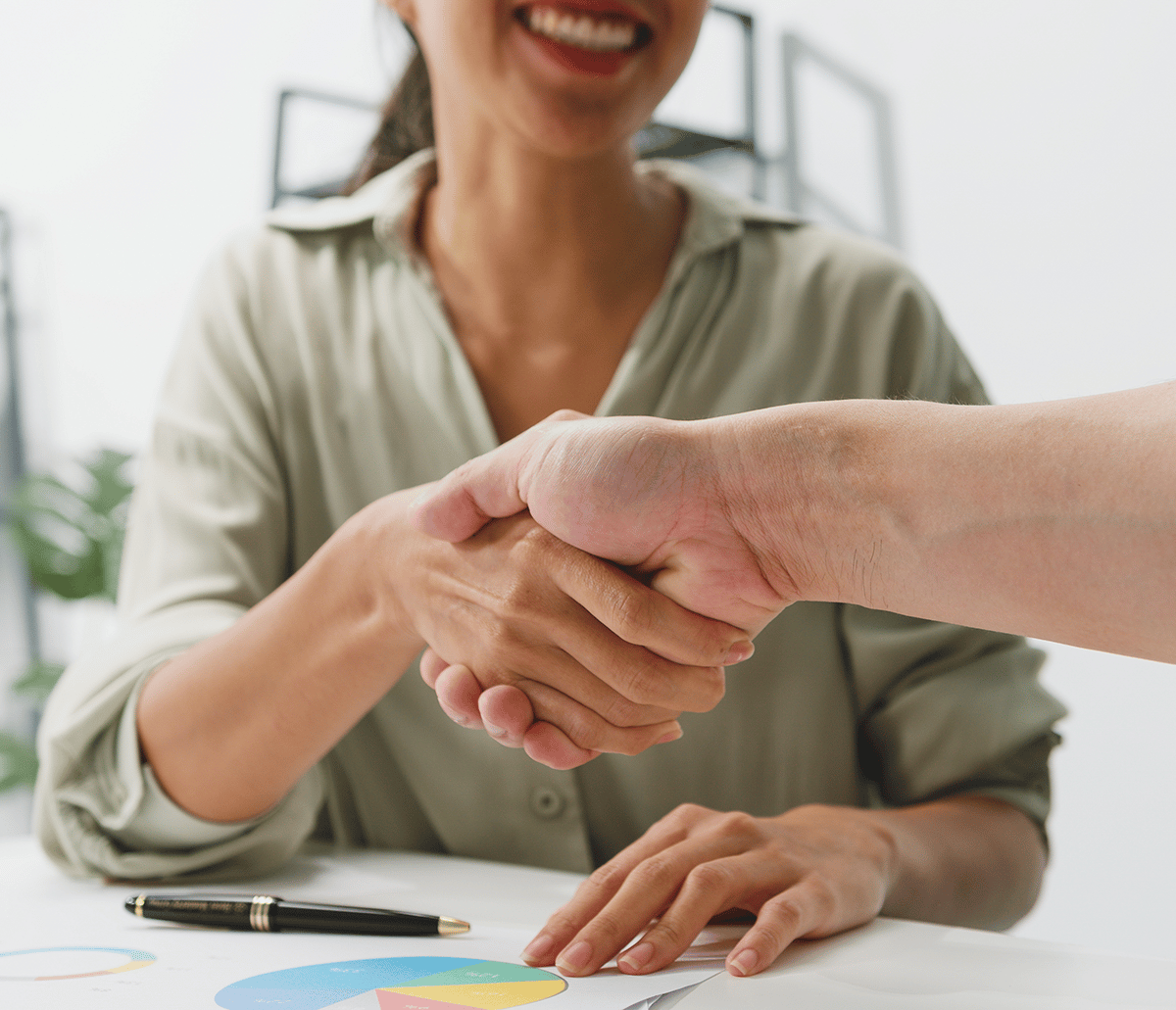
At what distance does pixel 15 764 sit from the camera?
2.61 metres

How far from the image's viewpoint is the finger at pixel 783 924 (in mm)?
545

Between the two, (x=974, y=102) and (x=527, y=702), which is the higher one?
(x=974, y=102)

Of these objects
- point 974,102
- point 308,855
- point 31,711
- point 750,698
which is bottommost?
point 31,711

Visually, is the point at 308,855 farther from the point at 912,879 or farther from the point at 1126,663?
the point at 1126,663

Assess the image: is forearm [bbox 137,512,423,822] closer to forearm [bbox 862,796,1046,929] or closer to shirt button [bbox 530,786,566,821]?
shirt button [bbox 530,786,566,821]

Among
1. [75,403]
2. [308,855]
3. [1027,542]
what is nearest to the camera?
[1027,542]

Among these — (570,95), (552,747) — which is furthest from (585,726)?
(570,95)

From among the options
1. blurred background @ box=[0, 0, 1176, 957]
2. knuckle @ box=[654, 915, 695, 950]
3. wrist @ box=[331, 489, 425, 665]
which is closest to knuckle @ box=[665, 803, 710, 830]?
knuckle @ box=[654, 915, 695, 950]

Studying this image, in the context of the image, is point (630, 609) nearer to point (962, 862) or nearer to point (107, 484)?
point (962, 862)

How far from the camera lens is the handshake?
611 mm

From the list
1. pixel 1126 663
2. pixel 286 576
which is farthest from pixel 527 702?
pixel 1126 663

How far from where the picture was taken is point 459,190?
1.06 m

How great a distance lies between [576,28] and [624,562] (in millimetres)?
475

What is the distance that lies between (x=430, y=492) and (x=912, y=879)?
1.43 ft
